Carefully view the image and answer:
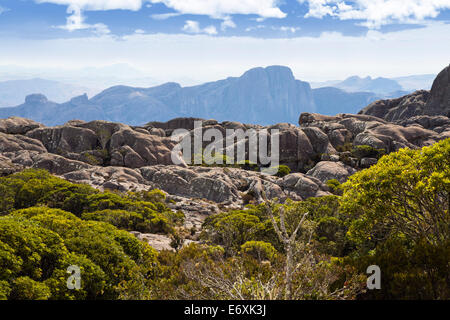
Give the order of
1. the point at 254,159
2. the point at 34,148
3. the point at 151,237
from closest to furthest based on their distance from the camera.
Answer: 1. the point at 151,237
2. the point at 34,148
3. the point at 254,159

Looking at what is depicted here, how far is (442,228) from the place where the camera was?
14.3m

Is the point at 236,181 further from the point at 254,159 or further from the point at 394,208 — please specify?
the point at 394,208

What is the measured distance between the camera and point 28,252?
11.3 m

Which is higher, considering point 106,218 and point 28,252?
point 28,252

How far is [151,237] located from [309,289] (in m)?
17.0

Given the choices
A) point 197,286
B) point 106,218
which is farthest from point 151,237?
point 197,286
